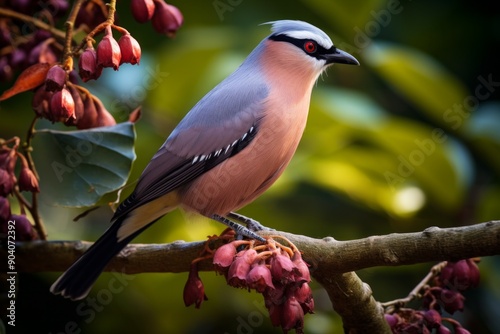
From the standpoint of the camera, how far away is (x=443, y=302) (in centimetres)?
262

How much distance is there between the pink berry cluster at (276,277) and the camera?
87.8 inches

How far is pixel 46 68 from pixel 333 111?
1.96 meters

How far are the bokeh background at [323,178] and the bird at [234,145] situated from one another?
0.86 m

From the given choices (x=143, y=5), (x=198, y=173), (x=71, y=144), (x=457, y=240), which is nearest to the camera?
(x=457, y=240)

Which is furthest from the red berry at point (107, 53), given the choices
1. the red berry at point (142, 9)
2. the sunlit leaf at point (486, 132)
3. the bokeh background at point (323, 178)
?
the sunlit leaf at point (486, 132)

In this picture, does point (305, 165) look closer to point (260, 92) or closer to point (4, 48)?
point (260, 92)

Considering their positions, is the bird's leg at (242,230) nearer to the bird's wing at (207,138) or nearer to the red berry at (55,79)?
the bird's wing at (207,138)

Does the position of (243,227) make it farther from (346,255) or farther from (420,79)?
(420,79)

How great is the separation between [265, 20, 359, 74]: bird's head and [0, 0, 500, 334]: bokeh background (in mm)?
853

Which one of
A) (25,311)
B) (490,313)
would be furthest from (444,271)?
(25,311)

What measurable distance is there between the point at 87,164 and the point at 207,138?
0.54m

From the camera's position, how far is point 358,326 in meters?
2.67

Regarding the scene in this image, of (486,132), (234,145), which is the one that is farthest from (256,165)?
(486,132)

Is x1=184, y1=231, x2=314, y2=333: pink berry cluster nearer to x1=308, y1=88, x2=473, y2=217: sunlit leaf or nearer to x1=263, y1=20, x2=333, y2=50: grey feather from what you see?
x1=263, y1=20, x2=333, y2=50: grey feather
